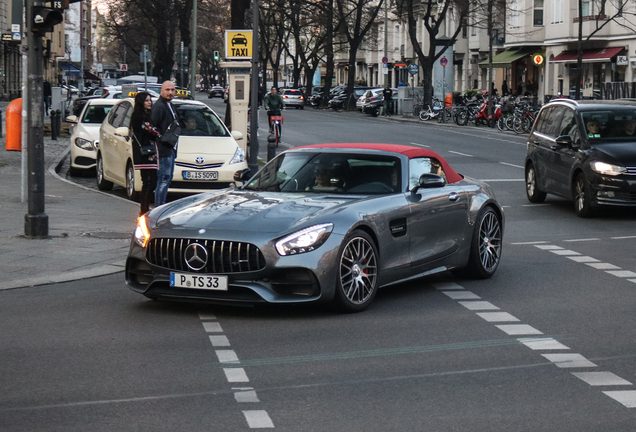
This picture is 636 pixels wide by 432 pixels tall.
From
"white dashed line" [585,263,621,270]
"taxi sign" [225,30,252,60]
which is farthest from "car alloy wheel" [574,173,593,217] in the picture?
"taxi sign" [225,30,252,60]

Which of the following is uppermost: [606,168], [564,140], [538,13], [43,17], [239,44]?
[538,13]

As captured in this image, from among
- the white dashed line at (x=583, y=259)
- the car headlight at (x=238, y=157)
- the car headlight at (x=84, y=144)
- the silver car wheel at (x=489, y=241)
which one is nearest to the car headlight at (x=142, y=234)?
the silver car wheel at (x=489, y=241)

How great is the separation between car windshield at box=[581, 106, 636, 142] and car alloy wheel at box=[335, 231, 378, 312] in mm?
8073

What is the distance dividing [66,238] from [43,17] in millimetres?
2435

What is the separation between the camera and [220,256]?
8070mm

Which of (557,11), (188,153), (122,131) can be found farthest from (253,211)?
(557,11)

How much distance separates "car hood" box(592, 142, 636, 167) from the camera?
49.3 ft

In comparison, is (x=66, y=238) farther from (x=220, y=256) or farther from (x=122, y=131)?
(x=122, y=131)

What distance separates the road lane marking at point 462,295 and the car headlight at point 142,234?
256 centimetres

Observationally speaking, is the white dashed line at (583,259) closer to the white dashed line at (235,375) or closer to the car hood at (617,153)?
the car hood at (617,153)

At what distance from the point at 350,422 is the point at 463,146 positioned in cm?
2880

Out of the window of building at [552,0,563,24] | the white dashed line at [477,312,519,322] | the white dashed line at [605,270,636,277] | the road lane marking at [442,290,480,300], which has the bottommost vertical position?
the white dashed line at [477,312,519,322]

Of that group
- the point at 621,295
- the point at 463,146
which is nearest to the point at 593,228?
the point at 621,295

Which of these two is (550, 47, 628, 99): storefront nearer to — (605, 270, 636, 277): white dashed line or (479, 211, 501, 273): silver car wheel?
(605, 270, 636, 277): white dashed line
